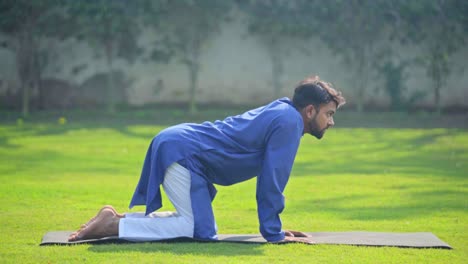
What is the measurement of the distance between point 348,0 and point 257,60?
276 centimetres

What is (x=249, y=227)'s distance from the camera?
27.1 feet

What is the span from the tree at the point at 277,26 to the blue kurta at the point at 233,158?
14482mm

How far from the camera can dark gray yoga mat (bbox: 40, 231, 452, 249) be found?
709 cm

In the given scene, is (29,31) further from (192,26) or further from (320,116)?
(320,116)

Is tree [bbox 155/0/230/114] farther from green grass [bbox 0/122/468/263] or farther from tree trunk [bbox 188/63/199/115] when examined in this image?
green grass [bbox 0/122/468/263]

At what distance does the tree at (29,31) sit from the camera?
20672 mm

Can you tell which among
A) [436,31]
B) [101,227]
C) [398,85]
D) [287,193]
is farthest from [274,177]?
[436,31]

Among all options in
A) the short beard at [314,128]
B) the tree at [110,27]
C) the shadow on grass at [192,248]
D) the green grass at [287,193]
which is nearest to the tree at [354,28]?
the green grass at [287,193]

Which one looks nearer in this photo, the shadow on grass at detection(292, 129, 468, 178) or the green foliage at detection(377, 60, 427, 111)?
the shadow on grass at detection(292, 129, 468, 178)

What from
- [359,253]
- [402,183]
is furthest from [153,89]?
[359,253]

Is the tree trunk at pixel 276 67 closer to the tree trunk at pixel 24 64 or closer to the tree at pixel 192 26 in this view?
the tree at pixel 192 26

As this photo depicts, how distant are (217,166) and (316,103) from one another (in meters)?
0.98

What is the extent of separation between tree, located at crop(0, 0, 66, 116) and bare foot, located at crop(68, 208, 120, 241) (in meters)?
14.1

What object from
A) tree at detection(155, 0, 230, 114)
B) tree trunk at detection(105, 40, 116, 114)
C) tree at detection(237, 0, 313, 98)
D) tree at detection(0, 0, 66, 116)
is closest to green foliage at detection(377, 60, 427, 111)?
tree at detection(237, 0, 313, 98)
